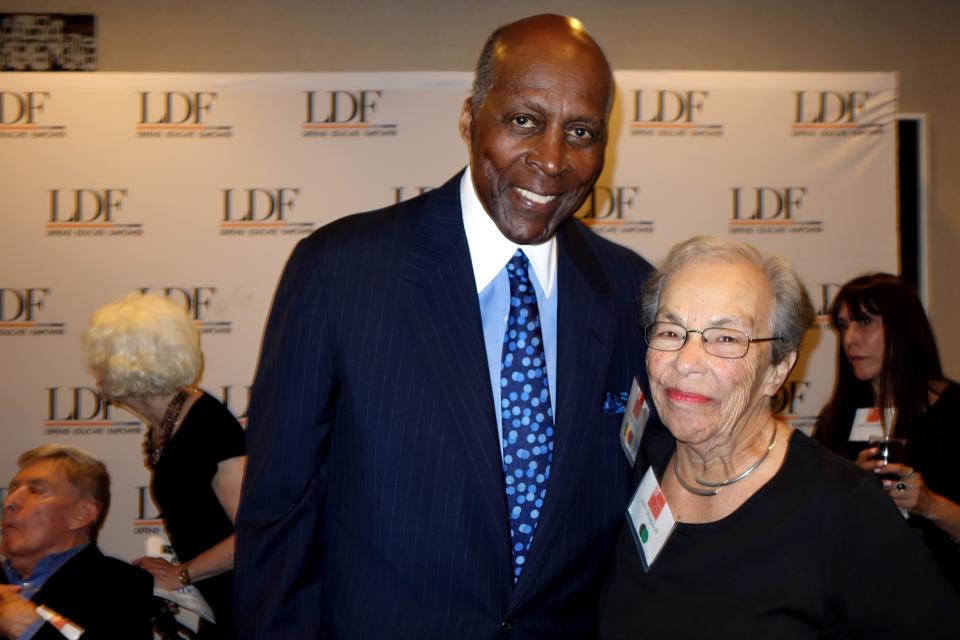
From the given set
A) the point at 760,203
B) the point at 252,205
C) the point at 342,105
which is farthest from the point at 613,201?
the point at 252,205

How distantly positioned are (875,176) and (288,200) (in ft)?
9.59

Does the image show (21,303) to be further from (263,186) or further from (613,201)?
(613,201)

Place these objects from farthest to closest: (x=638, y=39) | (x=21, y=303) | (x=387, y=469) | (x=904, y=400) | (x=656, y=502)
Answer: (x=638, y=39) < (x=21, y=303) < (x=904, y=400) < (x=656, y=502) < (x=387, y=469)

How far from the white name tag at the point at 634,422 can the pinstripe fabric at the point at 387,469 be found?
111 millimetres

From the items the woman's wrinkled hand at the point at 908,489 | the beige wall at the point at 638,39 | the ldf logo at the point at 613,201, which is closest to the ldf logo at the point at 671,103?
the ldf logo at the point at 613,201

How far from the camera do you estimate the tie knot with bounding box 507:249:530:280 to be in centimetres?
170

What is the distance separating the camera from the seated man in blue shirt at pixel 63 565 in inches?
106

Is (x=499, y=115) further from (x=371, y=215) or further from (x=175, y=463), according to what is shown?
(x=175, y=463)

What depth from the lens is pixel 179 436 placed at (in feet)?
9.48

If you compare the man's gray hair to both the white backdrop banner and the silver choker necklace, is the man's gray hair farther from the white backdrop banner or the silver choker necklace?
the silver choker necklace

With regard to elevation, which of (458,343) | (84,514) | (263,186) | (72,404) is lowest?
(84,514)

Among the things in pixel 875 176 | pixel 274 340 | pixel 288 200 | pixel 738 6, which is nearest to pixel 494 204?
pixel 274 340

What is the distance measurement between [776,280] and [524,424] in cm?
56

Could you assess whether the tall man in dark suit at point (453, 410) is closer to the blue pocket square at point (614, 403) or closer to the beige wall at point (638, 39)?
the blue pocket square at point (614, 403)
